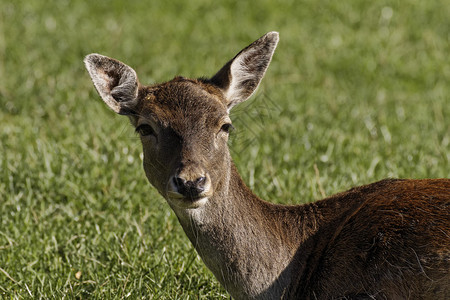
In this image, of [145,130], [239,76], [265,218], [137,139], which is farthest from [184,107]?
[137,139]

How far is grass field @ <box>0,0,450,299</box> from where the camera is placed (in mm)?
5887

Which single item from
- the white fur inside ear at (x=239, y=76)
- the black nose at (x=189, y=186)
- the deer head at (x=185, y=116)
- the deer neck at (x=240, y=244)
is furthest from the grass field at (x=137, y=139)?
the black nose at (x=189, y=186)

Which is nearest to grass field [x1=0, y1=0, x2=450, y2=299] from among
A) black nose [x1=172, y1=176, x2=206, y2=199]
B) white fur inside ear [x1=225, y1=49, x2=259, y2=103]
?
white fur inside ear [x1=225, y1=49, x2=259, y2=103]

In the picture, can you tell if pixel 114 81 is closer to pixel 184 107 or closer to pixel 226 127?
pixel 184 107

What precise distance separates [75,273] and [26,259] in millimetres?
438

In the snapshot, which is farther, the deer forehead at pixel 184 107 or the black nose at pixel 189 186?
the deer forehead at pixel 184 107

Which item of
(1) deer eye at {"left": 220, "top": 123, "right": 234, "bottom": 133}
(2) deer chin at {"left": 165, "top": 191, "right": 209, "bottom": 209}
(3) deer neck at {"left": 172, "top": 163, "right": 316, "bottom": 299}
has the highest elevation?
(1) deer eye at {"left": 220, "top": 123, "right": 234, "bottom": 133}

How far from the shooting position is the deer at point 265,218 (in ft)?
15.0

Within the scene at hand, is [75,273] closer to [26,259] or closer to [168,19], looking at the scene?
[26,259]

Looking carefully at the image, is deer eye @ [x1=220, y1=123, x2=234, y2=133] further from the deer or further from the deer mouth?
the deer mouth

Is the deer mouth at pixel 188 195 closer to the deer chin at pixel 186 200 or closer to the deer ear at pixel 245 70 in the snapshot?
the deer chin at pixel 186 200

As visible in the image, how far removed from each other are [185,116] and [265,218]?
0.83m

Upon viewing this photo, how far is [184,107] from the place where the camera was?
4.99 metres

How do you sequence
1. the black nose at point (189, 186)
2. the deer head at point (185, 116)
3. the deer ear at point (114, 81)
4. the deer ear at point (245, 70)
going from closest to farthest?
the black nose at point (189, 186)
the deer head at point (185, 116)
the deer ear at point (114, 81)
the deer ear at point (245, 70)
